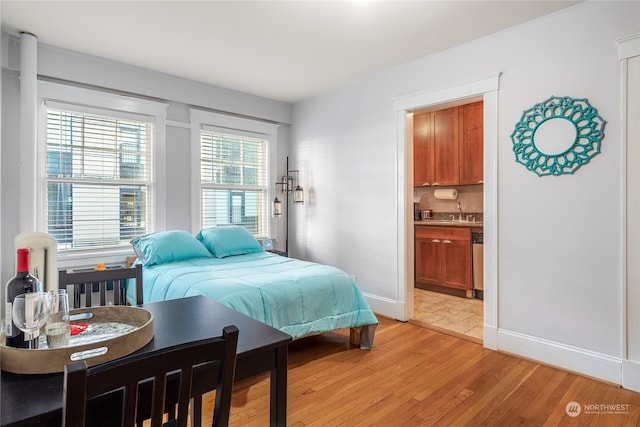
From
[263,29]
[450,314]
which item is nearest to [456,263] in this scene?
[450,314]

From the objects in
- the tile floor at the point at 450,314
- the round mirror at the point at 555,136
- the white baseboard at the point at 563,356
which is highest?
the round mirror at the point at 555,136

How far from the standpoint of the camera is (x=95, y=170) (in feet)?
12.0

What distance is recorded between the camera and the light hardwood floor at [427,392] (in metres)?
2.12

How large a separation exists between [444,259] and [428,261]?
26cm

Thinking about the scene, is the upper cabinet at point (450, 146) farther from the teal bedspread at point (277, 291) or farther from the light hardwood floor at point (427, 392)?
the teal bedspread at point (277, 291)

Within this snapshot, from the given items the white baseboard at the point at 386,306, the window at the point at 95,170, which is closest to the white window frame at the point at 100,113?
the window at the point at 95,170

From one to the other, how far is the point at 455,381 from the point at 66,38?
166 inches

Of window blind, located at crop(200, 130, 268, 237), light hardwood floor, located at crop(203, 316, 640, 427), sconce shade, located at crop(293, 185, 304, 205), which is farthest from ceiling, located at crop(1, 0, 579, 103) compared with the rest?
light hardwood floor, located at crop(203, 316, 640, 427)

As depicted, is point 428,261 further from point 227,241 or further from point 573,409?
point 573,409

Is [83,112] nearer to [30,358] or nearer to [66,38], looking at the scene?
[66,38]

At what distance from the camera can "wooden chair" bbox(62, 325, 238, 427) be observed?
0.75m

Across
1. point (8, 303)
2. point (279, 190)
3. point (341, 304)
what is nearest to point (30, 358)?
point (8, 303)

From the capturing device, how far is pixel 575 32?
2.68 meters

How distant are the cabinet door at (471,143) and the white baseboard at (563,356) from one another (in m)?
2.38
